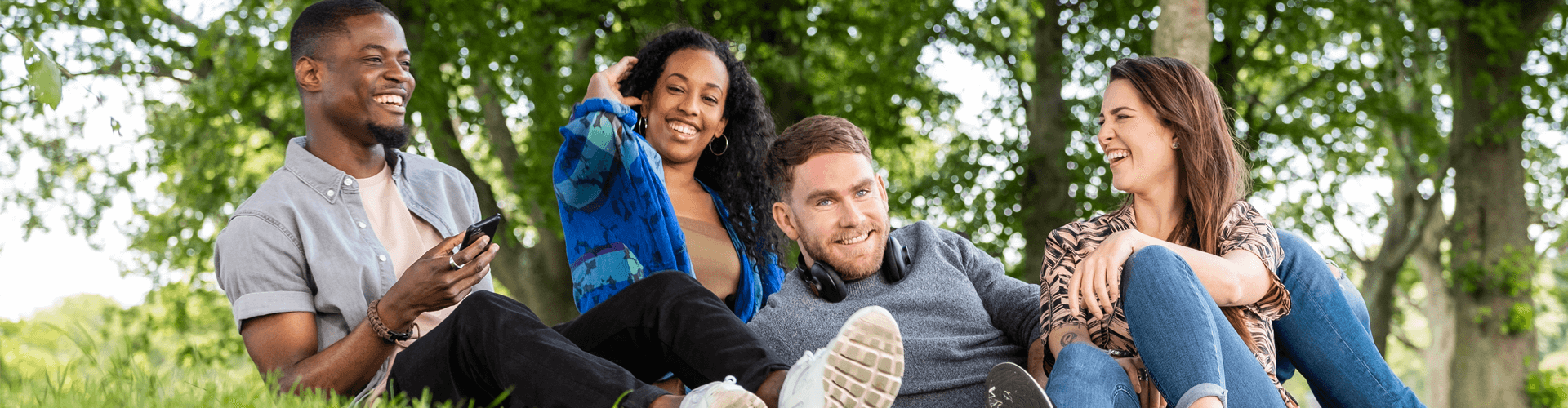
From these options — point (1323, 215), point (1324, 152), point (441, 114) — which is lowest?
point (1323, 215)

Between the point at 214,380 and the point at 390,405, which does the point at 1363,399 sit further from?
the point at 214,380

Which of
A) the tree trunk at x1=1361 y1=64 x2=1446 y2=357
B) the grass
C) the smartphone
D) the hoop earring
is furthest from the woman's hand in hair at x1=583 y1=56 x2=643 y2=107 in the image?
the tree trunk at x1=1361 y1=64 x2=1446 y2=357

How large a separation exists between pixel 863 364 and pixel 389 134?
1877 millimetres

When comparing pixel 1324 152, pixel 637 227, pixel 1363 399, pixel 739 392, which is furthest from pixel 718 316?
pixel 1324 152

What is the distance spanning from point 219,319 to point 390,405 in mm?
11033

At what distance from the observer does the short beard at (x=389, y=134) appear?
305 centimetres

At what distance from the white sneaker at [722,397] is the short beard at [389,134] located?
5.43 feet

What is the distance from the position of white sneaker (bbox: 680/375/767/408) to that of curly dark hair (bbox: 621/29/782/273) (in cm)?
167

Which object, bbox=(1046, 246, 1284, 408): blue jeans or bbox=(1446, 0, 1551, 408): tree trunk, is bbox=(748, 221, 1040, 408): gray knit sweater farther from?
bbox=(1446, 0, 1551, 408): tree trunk

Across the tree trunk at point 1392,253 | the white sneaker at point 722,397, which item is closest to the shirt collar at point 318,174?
the white sneaker at point 722,397

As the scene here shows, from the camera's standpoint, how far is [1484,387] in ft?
27.0

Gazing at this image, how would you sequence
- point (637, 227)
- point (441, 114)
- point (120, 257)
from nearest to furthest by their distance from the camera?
point (637, 227) → point (441, 114) → point (120, 257)

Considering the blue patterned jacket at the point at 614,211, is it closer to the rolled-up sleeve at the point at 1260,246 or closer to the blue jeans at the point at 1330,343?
the rolled-up sleeve at the point at 1260,246

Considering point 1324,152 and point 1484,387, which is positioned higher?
point 1324,152
